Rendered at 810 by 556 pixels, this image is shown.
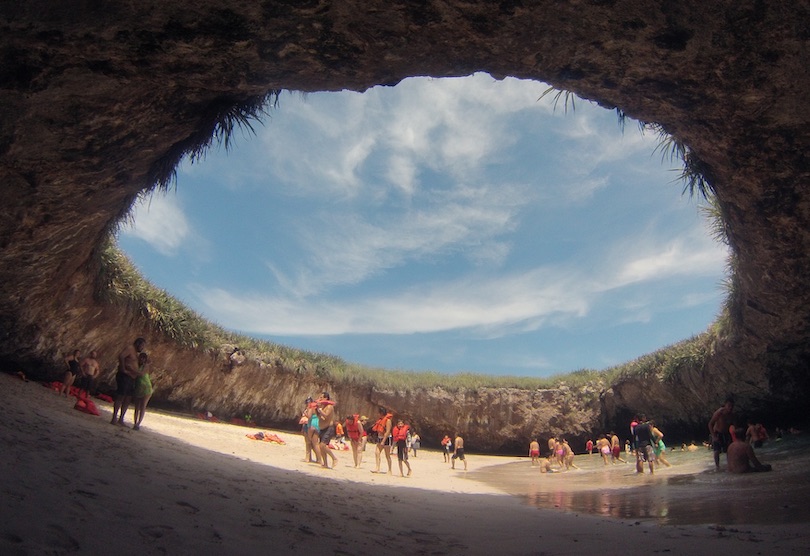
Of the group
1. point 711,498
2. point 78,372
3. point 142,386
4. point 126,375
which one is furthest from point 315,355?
point 711,498

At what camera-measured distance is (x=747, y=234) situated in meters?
7.20

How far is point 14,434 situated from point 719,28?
8.04 metres

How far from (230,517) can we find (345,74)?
432 cm

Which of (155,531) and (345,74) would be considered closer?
(155,531)

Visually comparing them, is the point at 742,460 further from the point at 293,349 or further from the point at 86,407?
the point at 293,349

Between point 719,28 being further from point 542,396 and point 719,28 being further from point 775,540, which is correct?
point 542,396

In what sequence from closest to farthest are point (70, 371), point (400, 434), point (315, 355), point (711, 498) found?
point (711, 498) < point (70, 371) < point (400, 434) < point (315, 355)

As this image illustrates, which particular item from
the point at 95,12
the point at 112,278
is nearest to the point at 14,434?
the point at 95,12

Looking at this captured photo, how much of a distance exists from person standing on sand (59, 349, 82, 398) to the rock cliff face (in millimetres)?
3714

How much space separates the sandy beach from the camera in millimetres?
2607

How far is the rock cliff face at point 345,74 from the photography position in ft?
12.8

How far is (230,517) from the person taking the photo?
3508 mm

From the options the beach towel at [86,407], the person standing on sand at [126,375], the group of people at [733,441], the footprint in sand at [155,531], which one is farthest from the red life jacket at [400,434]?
the footprint in sand at [155,531]

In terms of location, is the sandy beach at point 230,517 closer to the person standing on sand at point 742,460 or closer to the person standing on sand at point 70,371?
the person standing on sand at point 70,371
